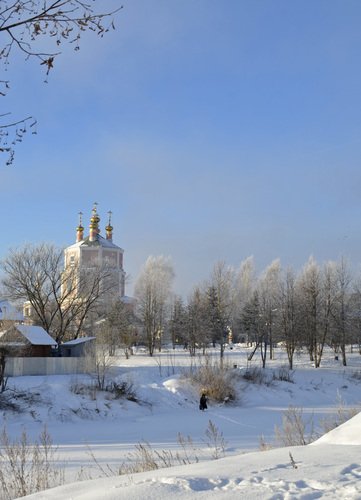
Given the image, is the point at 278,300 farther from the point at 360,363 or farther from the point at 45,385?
the point at 45,385

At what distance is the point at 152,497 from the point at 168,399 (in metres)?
30.6

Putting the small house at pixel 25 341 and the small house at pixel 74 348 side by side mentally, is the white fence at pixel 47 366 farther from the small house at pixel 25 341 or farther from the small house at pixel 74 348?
the small house at pixel 74 348

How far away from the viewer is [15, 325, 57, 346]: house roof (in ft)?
134

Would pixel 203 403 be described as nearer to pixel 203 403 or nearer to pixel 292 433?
pixel 203 403

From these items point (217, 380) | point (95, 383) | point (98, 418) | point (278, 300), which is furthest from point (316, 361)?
point (98, 418)

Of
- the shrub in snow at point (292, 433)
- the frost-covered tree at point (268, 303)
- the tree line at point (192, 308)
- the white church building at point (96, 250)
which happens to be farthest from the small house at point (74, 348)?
the shrub in snow at point (292, 433)

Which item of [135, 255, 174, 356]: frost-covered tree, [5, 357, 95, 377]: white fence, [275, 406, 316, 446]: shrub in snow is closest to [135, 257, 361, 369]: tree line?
[135, 255, 174, 356]: frost-covered tree

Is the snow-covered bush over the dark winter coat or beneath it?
over

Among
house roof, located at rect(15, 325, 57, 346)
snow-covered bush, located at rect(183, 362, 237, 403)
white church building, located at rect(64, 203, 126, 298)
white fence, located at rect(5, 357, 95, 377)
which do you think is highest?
white church building, located at rect(64, 203, 126, 298)

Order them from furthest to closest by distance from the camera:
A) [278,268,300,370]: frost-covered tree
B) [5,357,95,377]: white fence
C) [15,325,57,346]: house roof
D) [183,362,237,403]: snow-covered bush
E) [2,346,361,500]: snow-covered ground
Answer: [278,268,300,370]: frost-covered tree < [15,325,57,346]: house roof < [5,357,95,377]: white fence < [183,362,237,403]: snow-covered bush < [2,346,361,500]: snow-covered ground

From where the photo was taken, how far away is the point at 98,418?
28.8 m

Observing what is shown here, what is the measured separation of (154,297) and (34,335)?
26032 mm

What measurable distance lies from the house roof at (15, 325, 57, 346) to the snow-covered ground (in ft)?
19.0

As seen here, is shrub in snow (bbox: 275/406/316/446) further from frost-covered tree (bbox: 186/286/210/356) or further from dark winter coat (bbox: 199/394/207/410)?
frost-covered tree (bbox: 186/286/210/356)
